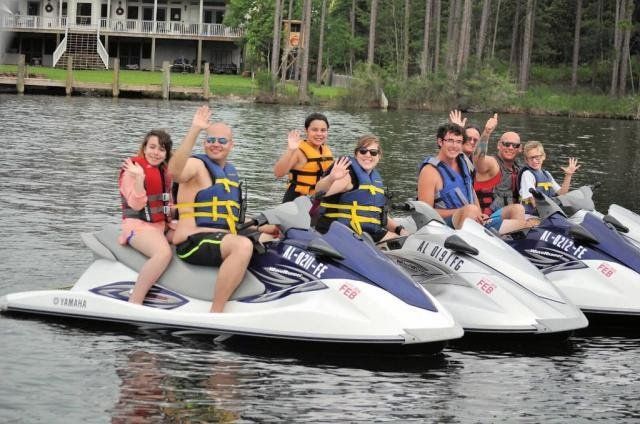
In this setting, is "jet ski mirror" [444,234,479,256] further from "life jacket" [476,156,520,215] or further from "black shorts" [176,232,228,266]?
"life jacket" [476,156,520,215]

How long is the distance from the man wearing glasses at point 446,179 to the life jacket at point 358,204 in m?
0.69

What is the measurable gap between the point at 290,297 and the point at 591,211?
3.63m

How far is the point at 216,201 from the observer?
378 inches

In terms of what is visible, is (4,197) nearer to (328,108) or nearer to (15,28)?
(328,108)

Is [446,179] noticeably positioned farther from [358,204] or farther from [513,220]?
[358,204]

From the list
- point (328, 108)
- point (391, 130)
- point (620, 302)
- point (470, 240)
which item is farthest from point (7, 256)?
point (328, 108)

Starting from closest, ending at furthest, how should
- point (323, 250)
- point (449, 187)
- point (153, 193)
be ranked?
point (323, 250), point (153, 193), point (449, 187)

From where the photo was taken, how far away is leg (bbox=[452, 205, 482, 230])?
10.7 m

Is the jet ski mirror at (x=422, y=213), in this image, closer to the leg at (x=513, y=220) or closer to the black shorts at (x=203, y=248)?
the leg at (x=513, y=220)

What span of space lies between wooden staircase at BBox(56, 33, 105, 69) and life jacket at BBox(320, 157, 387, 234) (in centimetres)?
6266

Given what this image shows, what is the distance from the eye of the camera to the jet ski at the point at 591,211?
11258 mm

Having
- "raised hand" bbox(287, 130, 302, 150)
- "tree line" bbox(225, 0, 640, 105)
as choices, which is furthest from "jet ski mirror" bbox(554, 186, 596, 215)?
"tree line" bbox(225, 0, 640, 105)

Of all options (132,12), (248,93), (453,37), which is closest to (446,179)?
(248,93)

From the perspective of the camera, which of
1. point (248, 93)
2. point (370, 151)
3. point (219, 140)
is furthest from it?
point (248, 93)
